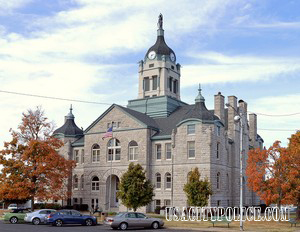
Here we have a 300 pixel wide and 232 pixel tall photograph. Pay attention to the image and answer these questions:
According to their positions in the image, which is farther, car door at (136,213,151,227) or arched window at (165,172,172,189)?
arched window at (165,172,172,189)

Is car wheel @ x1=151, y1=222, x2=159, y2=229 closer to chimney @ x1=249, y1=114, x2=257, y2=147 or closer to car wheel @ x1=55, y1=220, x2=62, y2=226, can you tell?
car wheel @ x1=55, y1=220, x2=62, y2=226

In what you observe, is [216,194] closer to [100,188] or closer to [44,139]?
[100,188]

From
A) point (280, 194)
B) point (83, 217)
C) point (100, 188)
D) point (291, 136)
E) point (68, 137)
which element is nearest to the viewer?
point (83, 217)

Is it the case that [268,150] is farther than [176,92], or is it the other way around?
[176,92]

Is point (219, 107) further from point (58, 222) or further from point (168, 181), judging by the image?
point (58, 222)

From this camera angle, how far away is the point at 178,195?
52.9 m

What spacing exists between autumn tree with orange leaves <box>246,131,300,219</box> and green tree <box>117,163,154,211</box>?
11.4 meters

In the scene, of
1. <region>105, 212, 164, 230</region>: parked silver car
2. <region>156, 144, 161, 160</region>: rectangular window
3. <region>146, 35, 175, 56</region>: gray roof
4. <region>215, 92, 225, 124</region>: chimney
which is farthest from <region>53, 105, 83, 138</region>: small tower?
<region>105, 212, 164, 230</region>: parked silver car

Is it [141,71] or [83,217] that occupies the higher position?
[141,71]

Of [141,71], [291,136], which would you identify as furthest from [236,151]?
[141,71]

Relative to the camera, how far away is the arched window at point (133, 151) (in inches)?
2249

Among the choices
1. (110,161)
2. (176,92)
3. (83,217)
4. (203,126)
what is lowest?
(83,217)

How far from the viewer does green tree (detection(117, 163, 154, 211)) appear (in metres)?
45.4

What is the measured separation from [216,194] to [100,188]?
16544mm
